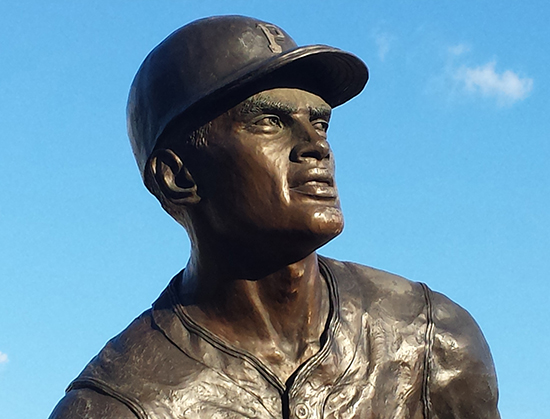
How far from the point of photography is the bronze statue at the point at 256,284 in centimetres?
512

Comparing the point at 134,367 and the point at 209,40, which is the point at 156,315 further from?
the point at 209,40

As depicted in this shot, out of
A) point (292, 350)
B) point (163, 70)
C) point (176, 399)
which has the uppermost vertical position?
point (163, 70)

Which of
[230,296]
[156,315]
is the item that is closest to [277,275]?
[230,296]

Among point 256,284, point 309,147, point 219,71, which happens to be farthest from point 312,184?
point 219,71

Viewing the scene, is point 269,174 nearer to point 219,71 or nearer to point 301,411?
point 219,71

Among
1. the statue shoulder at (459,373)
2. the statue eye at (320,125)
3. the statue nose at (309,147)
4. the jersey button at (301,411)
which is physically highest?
the statue eye at (320,125)

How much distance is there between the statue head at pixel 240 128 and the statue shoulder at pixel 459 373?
3.43 feet

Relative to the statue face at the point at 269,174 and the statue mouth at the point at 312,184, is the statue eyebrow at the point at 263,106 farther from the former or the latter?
the statue mouth at the point at 312,184

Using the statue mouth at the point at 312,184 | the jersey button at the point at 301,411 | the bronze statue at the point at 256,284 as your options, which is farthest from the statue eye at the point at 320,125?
the jersey button at the point at 301,411

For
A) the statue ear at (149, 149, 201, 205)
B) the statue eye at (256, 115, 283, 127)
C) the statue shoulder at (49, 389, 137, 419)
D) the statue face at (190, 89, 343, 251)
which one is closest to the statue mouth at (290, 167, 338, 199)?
the statue face at (190, 89, 343, 251)

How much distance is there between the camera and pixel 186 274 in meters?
5.70

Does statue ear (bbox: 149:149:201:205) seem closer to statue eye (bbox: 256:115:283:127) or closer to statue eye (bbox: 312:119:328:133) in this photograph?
statue eye (bbox: 256:115:283:127)

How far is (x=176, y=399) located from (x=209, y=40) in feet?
5.80

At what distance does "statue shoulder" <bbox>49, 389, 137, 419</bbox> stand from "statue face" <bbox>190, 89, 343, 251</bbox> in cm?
96
